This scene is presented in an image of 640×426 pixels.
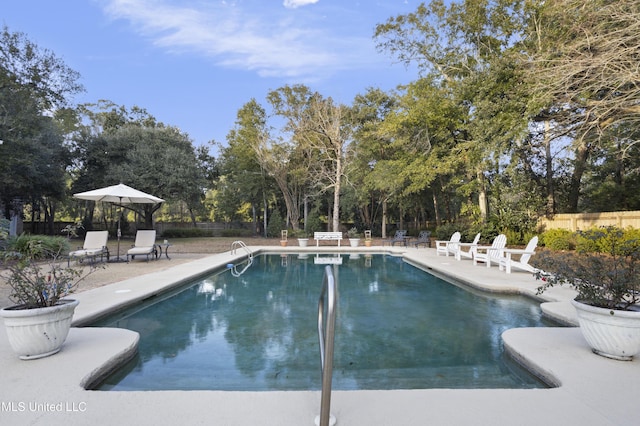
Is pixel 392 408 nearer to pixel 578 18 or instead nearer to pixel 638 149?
pixel 578 18

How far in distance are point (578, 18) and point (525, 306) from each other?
296 inches

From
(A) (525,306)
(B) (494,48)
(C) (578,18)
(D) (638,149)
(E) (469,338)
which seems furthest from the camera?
(B) (494,48)

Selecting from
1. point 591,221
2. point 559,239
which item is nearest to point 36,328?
point 559,239

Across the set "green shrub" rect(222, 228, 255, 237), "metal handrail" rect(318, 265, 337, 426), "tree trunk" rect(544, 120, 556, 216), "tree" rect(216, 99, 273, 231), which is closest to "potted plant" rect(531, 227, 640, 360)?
"metal handrail" rect(318, 265, 337, 426)

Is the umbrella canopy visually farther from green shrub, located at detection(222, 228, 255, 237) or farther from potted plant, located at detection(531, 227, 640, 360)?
green shrub, located at detection(222, 228, 255, 237)

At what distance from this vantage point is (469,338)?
158 inches

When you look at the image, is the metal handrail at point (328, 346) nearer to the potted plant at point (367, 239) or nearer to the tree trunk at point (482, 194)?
the tree trunk at point (482, 194)

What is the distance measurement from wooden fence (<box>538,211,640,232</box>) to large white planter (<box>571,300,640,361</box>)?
300 inches

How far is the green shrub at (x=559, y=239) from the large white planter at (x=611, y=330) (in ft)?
26.9

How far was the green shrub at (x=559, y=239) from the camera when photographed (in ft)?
31.2

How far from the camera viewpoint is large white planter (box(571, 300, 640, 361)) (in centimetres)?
251

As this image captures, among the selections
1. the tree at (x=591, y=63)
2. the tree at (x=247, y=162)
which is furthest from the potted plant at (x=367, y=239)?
the tree at (x=247, y=162)

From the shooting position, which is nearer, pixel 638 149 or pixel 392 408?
pixel 392 408

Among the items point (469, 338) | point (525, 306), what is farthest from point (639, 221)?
point (469, 338)
